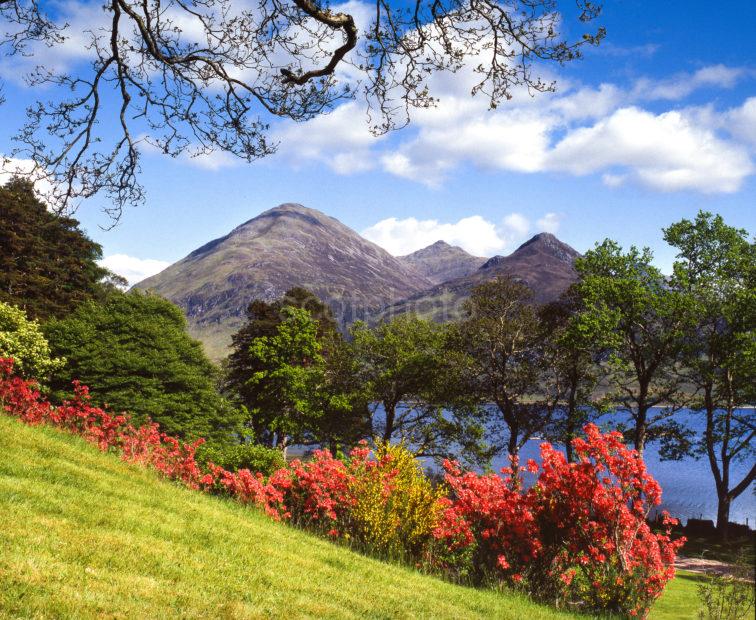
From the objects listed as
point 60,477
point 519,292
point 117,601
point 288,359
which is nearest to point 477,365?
point 519,292

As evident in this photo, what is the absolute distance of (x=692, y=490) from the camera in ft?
207

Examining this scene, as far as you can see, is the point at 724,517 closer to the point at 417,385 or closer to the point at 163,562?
the point at 417,385

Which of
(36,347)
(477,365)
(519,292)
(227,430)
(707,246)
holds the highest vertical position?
(707,246)

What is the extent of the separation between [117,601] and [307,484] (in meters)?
7.28

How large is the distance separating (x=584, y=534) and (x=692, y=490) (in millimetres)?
63873

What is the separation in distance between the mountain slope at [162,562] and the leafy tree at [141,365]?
52.8 feet

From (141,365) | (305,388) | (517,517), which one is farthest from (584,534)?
(305,388)

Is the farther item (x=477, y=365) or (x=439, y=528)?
(x=477, y=365)

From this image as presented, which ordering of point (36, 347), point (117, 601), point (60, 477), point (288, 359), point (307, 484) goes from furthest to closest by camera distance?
point (288, 359), point (36, 347), point (307, 484), point (60, 477), point (117, 601)

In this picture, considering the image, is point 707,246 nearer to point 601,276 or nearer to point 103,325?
point 601,276

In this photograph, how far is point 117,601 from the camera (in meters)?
4.86

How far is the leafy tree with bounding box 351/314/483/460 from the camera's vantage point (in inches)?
1298

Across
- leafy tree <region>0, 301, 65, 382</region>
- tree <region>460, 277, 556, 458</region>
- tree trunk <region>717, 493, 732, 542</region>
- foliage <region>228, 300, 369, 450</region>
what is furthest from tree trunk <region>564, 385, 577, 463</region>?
leafy tree <region>0, 301, 65, 382</region>

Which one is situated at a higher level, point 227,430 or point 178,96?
point 178,96
